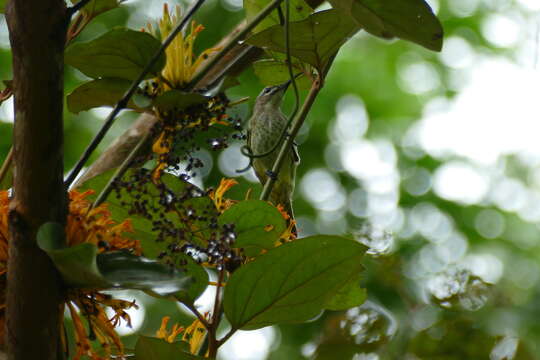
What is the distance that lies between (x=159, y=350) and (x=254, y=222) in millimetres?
217

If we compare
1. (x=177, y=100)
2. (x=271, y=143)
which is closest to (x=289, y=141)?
(x=177, y=100)

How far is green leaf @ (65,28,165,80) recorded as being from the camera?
91 cm

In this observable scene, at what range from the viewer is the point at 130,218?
1.04 m

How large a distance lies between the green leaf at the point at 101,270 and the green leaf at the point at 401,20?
1.26ft

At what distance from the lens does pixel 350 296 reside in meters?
1.17

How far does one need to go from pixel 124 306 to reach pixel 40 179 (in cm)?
26

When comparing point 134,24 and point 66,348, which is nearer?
point 66,348

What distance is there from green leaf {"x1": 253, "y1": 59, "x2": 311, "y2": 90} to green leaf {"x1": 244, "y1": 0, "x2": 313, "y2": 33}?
79 millimetres

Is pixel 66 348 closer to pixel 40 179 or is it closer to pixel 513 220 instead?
pixel 40 179

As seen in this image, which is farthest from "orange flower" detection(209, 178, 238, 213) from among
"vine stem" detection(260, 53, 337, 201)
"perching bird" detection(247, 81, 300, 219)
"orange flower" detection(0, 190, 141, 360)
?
"perching bird" detection(247, 81, 300, 219)

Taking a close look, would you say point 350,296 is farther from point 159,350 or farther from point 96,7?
point 96,7

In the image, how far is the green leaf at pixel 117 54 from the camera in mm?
906

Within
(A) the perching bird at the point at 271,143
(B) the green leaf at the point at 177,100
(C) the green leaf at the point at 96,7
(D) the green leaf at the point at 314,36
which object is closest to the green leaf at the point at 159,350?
(B) the green leaf at the point at 177,100

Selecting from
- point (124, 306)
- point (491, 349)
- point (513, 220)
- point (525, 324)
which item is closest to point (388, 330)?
point (491, 349)
